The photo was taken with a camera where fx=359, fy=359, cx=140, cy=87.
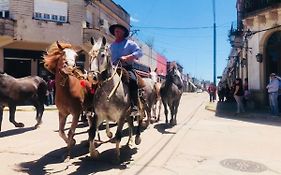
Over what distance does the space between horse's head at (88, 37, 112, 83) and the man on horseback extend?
2.98ft

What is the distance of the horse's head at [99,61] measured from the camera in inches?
235

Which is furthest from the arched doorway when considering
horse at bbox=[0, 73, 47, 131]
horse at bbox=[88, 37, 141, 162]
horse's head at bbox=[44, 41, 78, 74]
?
horse's head at bbox=[44, 41, 78, 74]

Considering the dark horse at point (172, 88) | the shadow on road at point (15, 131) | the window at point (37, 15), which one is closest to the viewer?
the shadow on road at point (15, 131)

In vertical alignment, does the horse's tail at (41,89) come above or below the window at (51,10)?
below

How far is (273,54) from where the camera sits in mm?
18016

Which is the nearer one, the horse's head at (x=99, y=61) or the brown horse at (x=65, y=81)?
the horse's head at (x=99, y=61)

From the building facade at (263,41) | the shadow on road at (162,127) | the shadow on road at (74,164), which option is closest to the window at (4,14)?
the building facade at (263,41)

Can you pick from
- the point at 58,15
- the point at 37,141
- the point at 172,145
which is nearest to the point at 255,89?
the point at 172,145

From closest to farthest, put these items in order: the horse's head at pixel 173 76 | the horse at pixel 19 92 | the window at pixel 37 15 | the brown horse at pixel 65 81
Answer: the brown horse at pixel 65 81 → the horse at pixel 19 92 → the horse's head at pixel 173 76 → the window at pixel 37 15

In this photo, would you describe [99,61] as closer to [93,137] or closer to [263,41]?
[93,137]

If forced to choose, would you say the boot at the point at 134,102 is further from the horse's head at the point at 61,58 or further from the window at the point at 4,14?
the window at the point at 4,14

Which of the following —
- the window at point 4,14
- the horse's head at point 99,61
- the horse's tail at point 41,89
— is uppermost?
the window at point 4,14

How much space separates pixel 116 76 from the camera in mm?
6777

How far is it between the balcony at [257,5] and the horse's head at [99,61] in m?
13.0
